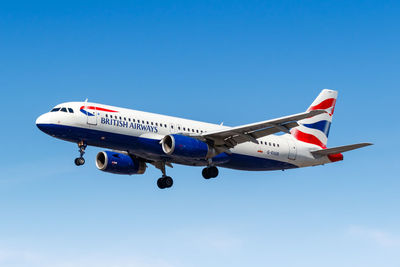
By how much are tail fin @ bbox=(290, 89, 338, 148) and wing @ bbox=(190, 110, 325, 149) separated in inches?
289

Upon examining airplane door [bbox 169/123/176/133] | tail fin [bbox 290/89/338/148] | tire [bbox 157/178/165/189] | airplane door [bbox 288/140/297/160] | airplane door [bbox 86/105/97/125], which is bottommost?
tire [bbox 157/178/165/189]

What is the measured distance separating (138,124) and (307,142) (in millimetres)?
14145

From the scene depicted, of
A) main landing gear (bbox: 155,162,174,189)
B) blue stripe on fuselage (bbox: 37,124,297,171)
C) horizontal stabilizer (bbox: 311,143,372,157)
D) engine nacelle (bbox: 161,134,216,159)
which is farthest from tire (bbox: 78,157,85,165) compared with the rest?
horizontal stabilizer (bbox: 311,143,372,157)

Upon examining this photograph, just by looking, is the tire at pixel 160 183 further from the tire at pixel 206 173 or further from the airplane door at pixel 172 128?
the airplane door at pixel 172 128

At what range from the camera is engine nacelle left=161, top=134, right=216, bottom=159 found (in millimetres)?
43125

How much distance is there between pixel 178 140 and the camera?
43.3 meters

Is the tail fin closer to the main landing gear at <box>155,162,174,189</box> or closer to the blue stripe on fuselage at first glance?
the blue stripe on fuselage

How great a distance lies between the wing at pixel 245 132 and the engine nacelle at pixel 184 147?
0.81 metres

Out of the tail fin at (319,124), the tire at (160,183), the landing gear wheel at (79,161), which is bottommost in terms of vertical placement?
the landing gear wheel at (79,161)

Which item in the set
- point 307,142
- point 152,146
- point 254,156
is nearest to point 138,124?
point 152,146

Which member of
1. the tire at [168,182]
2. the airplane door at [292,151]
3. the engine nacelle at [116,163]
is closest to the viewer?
the engine nacelle at [116,163]

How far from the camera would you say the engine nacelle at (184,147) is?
141 feet

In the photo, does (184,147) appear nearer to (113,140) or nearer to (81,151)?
(113,140)

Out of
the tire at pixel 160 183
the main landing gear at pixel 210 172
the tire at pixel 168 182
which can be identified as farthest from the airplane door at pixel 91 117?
the main landing gear at pixel 210 172
